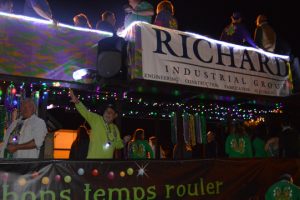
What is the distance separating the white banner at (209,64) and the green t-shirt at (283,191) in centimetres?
213

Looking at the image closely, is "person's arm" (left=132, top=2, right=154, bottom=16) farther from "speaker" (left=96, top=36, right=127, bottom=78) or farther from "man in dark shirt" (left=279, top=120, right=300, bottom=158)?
"man in dark shirt" (left=279, top=120, right=300, bottom=158)

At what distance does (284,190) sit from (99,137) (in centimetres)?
343

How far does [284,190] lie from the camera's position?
624 centimetres

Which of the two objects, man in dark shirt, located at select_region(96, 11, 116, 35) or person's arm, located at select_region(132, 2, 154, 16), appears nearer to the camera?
man in dark shirt, located at select_region(96, 11, 116, 35)

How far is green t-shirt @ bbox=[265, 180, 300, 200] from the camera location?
20.0 ft

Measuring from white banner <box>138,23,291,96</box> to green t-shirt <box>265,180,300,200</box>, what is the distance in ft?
7.00

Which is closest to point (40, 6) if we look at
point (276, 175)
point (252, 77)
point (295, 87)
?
point (252, 77)

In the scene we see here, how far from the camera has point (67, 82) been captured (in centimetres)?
581

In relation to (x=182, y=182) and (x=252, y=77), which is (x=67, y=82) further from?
(x=252, y=77)

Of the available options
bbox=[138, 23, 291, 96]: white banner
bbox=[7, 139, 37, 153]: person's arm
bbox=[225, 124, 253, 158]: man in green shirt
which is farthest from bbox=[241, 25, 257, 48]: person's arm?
bbox=[7, 139, 37, 153]: person's arm

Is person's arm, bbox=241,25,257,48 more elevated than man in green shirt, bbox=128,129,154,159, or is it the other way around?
person's arm, bbox=241,25,257,48

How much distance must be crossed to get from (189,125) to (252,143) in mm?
1465

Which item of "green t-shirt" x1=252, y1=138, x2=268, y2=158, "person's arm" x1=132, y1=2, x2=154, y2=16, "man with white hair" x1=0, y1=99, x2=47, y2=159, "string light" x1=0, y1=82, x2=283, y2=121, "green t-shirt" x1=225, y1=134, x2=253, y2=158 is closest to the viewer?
"man with white hair" x1=0, y1=99, x2=47, y2=159

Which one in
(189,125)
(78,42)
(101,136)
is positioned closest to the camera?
(101,136)
